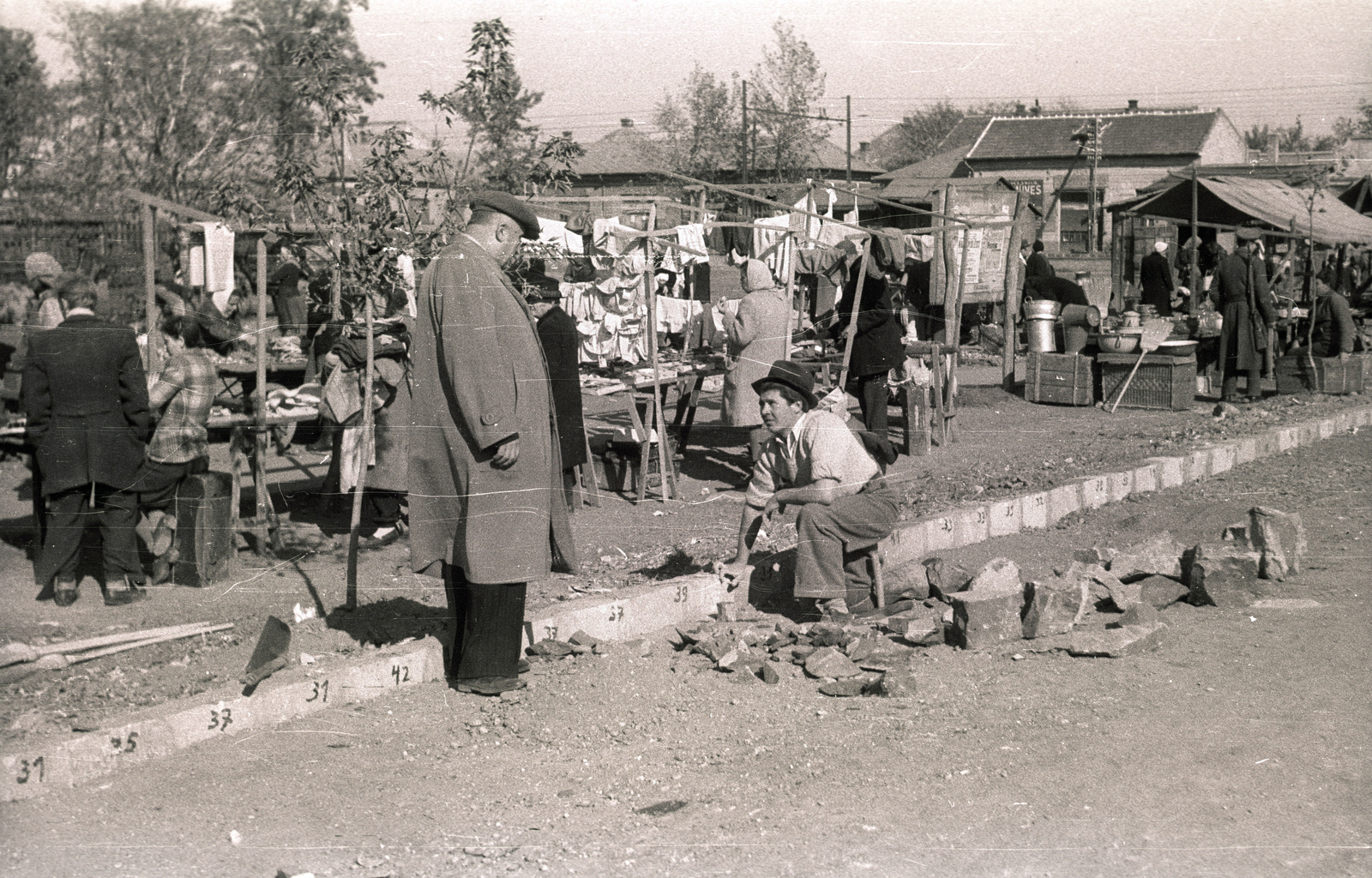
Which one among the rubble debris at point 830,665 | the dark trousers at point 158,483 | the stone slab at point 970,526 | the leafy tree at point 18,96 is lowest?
the rubble debris at point 830,665

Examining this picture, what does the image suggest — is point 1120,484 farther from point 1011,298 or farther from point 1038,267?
point 1038,267

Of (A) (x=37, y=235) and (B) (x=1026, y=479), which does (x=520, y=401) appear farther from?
(B) (x=1026, y=479)

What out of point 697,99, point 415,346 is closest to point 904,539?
point 415,346

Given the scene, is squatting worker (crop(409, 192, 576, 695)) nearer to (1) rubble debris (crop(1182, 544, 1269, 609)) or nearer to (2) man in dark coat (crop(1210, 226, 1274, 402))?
(1) rubble debris (crop(1182, 544, 1269, 609))

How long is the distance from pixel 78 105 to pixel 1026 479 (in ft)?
20.9

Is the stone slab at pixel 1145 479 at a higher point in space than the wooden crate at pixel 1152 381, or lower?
lower

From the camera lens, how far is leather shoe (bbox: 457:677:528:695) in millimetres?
4773

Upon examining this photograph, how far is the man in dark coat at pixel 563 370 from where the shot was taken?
8.15 meters

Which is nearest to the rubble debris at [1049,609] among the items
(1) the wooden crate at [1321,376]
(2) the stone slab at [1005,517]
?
(2) the stone slab at [1005,517]

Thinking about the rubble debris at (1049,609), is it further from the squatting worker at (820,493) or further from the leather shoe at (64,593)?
the leather shoe at (64,593)

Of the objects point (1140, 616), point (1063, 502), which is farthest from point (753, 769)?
point (1063, 502)

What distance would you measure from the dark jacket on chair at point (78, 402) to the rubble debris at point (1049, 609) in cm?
441

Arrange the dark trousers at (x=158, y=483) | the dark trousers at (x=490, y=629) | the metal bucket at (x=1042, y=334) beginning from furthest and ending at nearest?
the metal bucket at (x=1042, y=334), the dark trousers at (x=158, y=483), the dark trousers at (x=490, y=629)

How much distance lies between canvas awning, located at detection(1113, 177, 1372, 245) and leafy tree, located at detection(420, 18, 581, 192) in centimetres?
1377
